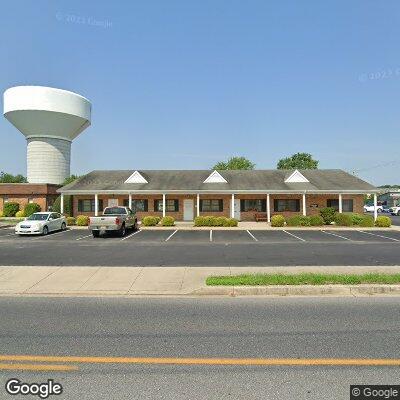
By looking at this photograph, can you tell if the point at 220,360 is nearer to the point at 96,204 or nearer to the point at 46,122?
the point at 96,204

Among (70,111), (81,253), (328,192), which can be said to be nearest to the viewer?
(81,253)

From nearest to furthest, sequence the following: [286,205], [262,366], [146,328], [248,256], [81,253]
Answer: [262,366] < [146,328] < [248,256] < [81,253] < [286,205]

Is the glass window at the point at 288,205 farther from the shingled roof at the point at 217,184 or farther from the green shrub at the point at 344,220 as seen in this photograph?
the green shrub at the point at 344,220

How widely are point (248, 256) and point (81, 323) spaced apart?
7.77 meters

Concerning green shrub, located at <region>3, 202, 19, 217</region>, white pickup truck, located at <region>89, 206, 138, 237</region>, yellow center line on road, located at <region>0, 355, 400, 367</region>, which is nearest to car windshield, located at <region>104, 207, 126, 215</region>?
white pickup truck, located at <region>89, 206, 138, 237</region>

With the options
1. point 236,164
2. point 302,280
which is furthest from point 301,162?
point 302,280

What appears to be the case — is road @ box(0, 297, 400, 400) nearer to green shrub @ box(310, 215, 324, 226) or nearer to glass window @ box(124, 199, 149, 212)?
green shrub @ box(310, 215, 324, 226)

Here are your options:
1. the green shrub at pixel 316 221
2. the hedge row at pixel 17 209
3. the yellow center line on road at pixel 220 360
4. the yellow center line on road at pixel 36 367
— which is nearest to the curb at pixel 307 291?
the yellow center line on road at pixel 220 360

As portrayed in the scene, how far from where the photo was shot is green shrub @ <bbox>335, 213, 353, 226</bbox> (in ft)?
83.9

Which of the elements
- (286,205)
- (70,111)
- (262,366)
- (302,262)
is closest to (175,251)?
(302,262)

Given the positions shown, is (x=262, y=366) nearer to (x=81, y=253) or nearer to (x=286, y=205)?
(x=81, y=253)

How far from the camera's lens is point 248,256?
40.4 feet

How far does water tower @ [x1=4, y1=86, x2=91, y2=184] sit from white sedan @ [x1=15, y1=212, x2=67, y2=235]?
2726 centimetres

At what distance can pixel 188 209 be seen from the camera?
1228 inches
